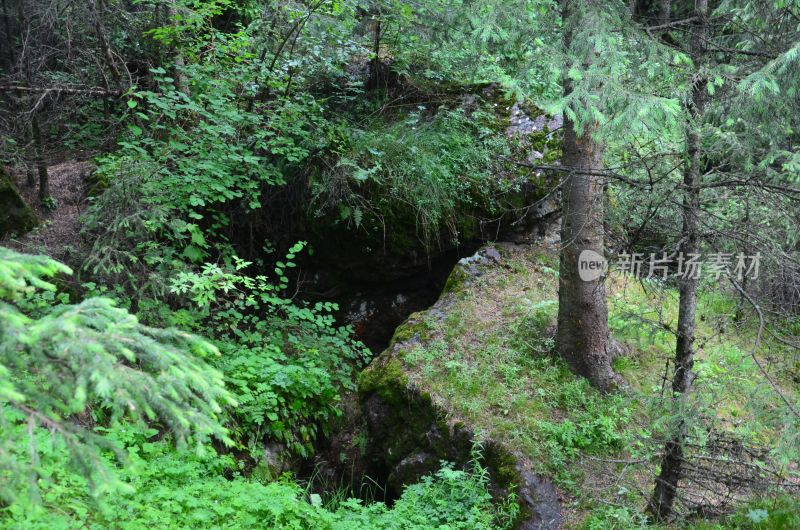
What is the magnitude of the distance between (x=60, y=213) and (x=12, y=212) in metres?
0.71

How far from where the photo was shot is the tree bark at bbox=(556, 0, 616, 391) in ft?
18.8

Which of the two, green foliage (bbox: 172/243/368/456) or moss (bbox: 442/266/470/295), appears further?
moss (bbox: 442/266/470/295)

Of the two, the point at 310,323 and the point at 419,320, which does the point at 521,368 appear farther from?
the point at 310,323

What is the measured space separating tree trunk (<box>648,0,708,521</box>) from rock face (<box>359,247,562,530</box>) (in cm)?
91

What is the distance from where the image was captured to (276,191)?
7.72m

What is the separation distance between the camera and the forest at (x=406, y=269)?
11.8ft

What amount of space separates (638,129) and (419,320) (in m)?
3.74

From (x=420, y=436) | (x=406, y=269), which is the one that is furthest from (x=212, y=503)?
(x=406, y=269)

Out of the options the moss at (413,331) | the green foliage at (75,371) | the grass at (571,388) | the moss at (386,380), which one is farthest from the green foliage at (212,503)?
the moss at (413,331)

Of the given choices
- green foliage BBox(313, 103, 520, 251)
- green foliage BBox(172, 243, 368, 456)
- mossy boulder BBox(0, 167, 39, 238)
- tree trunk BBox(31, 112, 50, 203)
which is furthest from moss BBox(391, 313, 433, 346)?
tree trunk BBox(31, 112, 50, 203)

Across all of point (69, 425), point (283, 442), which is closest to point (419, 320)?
point (283, 442)

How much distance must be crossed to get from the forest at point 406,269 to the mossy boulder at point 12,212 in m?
0.03

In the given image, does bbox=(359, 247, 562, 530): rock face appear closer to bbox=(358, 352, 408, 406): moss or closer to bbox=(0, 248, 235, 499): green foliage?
bbox=(358, 352, 408, 406): moss

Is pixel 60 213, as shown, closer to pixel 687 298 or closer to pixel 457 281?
pixel 457 281
